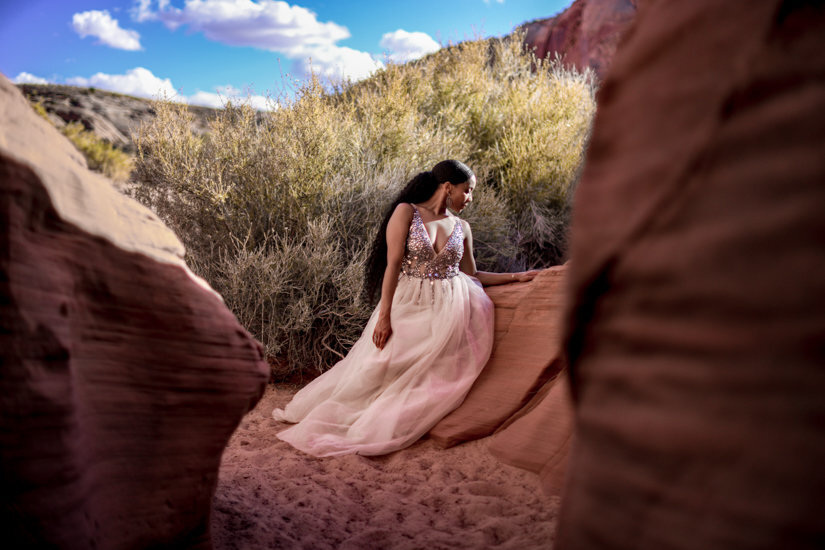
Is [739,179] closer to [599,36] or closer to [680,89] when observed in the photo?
[680,89]

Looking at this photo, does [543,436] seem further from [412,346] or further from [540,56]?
[540,56]

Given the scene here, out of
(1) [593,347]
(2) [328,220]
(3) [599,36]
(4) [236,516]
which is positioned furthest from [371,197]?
(3) [599,36]

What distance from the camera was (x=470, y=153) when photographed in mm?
7730

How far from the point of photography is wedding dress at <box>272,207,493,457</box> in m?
3.43

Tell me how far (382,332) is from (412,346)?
24cm

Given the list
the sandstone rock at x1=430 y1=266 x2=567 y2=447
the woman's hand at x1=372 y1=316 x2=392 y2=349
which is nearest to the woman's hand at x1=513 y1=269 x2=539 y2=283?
the sandstone rock at x1=430 y1=266 x2=567 y2=447

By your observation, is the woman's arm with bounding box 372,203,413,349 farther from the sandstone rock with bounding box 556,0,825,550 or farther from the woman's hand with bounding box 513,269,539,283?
the sandstone rock with bounding box 556,0,825,550

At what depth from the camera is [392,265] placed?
3.81 m

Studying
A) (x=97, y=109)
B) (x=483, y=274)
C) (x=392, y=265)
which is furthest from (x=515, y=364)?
(x=97, y=109)

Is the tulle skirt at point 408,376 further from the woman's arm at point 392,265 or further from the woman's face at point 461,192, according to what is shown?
the woman's face at point 461,192

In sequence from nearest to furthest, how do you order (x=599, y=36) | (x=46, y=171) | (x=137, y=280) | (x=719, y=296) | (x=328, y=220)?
(x=719, y=296) → (x=46, y=171) → (x=137, y=280) → (x=328, y=220) → (x=599, y=36)

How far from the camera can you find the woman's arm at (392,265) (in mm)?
3770

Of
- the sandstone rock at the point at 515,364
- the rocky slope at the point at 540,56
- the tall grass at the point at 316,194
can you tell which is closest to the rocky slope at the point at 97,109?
the rocky slope at the point at 540,56

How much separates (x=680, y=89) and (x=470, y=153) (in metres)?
7.21
